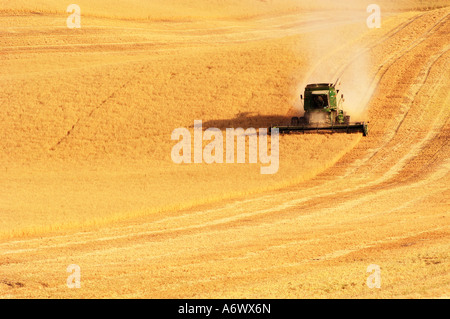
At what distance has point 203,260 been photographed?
645 inches

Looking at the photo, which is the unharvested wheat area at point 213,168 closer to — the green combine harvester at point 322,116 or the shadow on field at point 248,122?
the shadow on field at point 248,122

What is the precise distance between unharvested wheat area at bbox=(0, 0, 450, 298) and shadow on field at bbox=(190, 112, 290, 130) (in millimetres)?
179

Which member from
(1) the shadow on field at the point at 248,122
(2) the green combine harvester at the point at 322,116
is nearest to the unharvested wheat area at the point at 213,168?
(1) the shadow on field at the point at 248,122

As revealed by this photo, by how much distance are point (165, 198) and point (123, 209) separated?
8.28ft

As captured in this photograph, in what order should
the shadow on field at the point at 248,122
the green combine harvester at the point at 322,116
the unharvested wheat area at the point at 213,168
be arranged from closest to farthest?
the unharvested wheat area at the point at 213,168 → the green combine harvester at the point at 322,116 → the shadow on field at the point at 248,122

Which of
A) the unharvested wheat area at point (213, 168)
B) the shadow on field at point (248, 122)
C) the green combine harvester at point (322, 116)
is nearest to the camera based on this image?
the unharvested wheat area at point (213, 168)

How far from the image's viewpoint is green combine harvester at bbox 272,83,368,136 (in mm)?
37031

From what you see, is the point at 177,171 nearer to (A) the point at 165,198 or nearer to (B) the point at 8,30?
(A) the point at 165,198

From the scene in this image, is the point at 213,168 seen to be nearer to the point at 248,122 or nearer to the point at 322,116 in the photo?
the point at 322,116

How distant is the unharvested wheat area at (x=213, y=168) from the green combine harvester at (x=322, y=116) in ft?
1.88

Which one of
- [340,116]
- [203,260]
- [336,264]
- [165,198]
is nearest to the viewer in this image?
[336,264]

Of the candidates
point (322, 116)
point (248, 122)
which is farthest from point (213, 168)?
point (248, 122)

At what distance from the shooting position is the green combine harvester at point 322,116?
3703 cm
